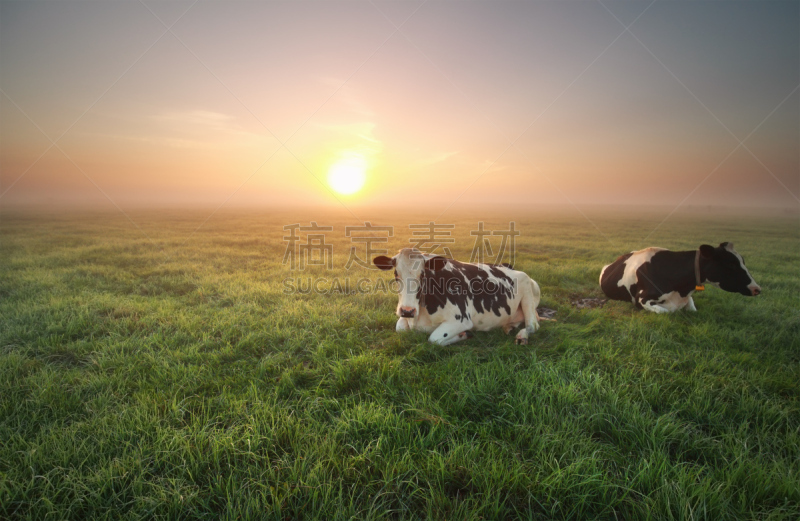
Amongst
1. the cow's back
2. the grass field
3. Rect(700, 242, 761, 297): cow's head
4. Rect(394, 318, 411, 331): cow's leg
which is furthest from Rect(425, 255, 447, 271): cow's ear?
Rect(700, 242, 761, 297): cow's head

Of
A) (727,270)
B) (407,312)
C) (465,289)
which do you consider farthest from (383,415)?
(727,270)

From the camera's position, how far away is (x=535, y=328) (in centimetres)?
482

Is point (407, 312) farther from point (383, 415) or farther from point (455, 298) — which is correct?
point (383, 415)

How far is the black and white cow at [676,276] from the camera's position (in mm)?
5289

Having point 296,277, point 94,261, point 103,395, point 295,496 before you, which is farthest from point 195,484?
point 94,261

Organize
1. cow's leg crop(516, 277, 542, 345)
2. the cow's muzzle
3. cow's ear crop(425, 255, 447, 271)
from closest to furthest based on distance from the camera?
1. the cow's muzzle
2. cow's ear crop(425, 255, 447, 271)
3. cow's leg crop(516, 277, 542, 345)

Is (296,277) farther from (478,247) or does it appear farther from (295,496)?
(478,247)

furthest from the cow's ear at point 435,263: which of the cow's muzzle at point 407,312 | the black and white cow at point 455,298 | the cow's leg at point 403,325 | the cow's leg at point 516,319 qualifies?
the cow's leg at point 516,319

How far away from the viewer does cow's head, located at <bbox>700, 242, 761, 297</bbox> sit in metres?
5.21

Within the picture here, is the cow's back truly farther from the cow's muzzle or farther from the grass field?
the cow's muzzle

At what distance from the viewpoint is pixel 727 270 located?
532 cm

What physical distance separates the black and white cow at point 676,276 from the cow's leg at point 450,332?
367 centimetres

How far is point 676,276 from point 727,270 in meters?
0.67

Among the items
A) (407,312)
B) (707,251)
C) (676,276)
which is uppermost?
(707,251)
